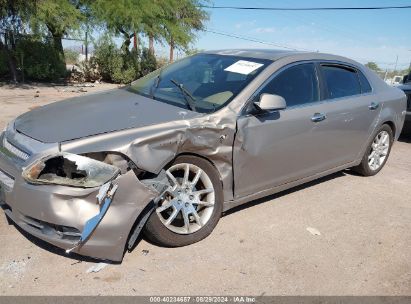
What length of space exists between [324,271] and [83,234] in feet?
6.22

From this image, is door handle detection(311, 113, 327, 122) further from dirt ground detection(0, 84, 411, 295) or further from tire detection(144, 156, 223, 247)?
tire detection(144, 156, 223, 247)

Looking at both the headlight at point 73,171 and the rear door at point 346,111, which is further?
the rear door at point 346,111

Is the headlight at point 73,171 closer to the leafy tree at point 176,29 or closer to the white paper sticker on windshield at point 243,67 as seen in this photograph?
the white paper sticker on windshield at point 243,67

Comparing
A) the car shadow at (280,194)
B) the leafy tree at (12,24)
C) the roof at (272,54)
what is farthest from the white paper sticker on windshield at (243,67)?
the leafy tree at (12,24)

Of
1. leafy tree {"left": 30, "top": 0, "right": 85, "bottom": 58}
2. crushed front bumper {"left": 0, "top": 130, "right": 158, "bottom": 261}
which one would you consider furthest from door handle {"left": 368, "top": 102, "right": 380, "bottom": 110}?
leafy tree {"left": 30, "top": 0, "right": 85, "bottom": 58}

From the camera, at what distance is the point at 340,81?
477 centimetres

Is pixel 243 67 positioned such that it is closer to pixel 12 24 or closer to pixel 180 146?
pixel 180 146

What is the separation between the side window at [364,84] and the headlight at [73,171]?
11.6ft

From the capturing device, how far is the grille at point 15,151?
2.99 meters

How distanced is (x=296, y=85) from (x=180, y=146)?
161cm

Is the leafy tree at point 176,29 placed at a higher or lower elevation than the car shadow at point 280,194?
higher

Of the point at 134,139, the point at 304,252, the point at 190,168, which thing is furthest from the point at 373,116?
the point at 134,139

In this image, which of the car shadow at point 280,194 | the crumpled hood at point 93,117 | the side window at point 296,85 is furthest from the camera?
the car shadow at point 280,194

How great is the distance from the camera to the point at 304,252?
11.6 ft
